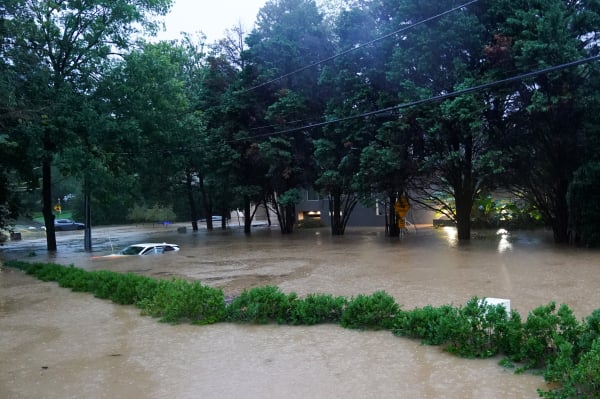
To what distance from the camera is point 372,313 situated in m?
8.02

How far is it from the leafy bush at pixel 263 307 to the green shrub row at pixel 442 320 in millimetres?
18

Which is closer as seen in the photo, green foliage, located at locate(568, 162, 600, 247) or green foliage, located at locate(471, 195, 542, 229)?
green foliage, located at locate(568, 162, 600, 247)

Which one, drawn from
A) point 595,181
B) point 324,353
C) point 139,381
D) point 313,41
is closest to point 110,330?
point 139,381

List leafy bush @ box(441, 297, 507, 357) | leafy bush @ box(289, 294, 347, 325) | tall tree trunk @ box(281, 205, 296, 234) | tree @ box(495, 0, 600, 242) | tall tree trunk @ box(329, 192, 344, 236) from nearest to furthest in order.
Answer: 1. leafy bush @ box(441, 297, 507, 357)
2. leafy bush @ box(289, 294, 347, 325)
3. tree @ box(495, 0, 600, 242)
4. tall tree trunk @ box(329, 192, 344, 236)
5. tall tree trunk @ box(281, 205, 296, 234)

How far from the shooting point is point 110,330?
879 cm

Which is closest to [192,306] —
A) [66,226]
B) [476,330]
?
[476,330]

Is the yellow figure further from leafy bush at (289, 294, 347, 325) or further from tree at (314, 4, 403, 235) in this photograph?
leafy bush at (289, 294, 347, 325)

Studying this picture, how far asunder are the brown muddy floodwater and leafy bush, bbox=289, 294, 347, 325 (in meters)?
0.24

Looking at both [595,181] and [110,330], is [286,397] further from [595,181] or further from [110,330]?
[595,181]

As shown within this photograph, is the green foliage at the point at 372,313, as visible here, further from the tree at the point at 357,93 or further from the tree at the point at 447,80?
the tree at the point at 357,93

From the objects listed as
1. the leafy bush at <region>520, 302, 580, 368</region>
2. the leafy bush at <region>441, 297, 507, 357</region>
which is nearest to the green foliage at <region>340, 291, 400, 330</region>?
the leafy bush at <region>441, 297, 507, 357</region>

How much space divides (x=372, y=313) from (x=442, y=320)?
144cm

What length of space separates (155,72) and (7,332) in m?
18.2

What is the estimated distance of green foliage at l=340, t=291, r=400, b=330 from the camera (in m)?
8.02
